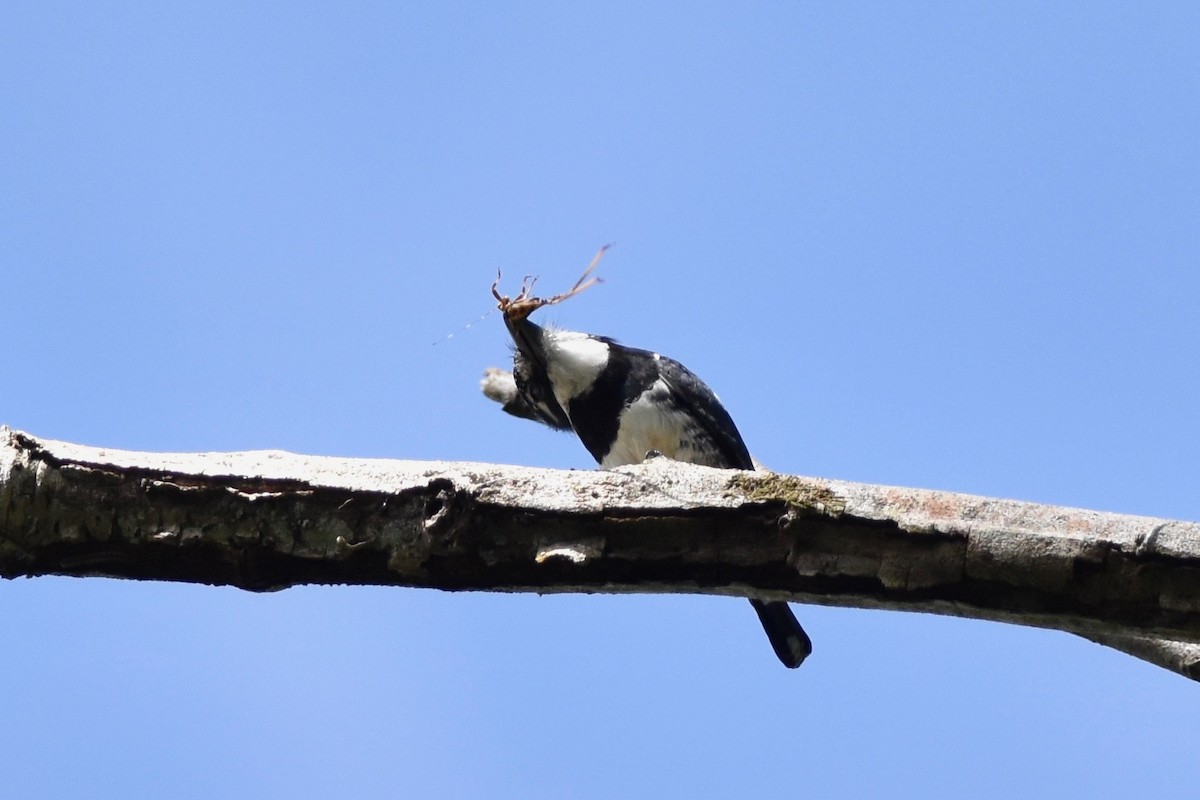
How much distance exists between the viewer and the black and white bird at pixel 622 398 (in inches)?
226

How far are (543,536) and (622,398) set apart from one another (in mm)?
3316

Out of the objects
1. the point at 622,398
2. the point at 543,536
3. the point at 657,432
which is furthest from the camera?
the point at 622,398

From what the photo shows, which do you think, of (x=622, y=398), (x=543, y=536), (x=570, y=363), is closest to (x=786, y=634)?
(x=622, y=398)

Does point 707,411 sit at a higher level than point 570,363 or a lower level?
lower

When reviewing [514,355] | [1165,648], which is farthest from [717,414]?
[1165,648]

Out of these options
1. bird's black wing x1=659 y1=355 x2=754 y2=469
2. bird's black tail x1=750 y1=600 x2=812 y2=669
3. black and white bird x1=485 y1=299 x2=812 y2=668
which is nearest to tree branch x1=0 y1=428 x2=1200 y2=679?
bird's black tail x1=750 y1=600 x2=812 y2=669

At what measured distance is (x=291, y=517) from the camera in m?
2.52

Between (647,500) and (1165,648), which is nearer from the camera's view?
(647,500)

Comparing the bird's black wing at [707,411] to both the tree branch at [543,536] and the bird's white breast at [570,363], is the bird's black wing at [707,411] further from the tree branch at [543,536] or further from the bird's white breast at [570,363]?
the tree branch at [543,536]

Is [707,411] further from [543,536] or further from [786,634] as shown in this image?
[543,536]

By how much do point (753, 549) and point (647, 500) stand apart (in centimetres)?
25

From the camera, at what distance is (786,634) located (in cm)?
501

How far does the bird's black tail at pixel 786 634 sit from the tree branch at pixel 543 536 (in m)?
2.48

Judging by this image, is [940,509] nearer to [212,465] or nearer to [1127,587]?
[1127,587]
